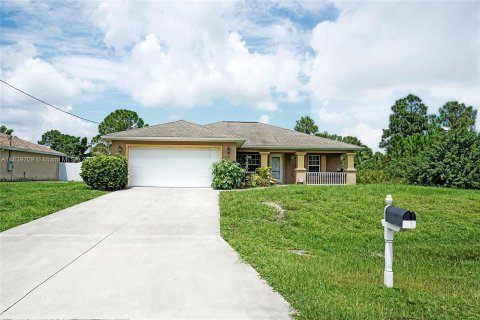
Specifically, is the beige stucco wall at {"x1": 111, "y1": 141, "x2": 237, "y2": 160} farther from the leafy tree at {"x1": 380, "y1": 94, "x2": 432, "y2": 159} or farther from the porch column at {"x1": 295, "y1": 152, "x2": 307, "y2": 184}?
the leafy tree at {"x1": 380, "y1": 94, "x2": 432, "y2": 159}

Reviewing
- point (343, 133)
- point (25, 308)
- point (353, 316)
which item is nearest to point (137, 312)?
point (25, 308)

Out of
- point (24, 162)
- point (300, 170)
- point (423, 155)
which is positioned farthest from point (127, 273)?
point (24, 162)

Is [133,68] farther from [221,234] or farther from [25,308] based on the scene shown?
[25,308]

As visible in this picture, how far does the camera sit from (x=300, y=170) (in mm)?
21547

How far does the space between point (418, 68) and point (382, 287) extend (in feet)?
42.7

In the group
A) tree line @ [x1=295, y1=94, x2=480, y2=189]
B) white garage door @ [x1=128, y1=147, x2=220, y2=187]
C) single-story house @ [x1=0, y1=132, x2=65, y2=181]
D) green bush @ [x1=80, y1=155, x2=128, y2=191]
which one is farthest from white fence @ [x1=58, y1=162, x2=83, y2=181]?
tree line @ [x1=295, y1=94, x2=480, y2=189]

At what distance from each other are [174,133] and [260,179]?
17.4ft

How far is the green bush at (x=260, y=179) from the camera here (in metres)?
19.0

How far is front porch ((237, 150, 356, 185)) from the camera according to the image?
71.4ft

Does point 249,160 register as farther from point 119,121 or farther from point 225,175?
point 119,121

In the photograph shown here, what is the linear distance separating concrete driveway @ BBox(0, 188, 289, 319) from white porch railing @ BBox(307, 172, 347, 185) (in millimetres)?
13091

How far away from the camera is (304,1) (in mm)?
11945

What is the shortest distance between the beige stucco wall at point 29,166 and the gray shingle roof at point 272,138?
1413 centimetres

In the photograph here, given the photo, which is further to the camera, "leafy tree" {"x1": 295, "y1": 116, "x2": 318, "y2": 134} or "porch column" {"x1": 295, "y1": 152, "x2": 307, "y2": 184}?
"leafy tree" {"x1": 295, "y1": 116, "x2": 318, "y2": 134}
